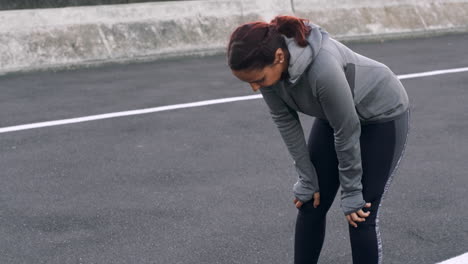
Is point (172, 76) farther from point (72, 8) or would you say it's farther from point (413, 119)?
point (413, 119)

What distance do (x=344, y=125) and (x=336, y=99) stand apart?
142 mm

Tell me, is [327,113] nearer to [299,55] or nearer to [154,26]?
[299,55]

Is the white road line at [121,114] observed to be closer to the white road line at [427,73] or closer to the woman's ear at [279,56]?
the white road line at [427,73]

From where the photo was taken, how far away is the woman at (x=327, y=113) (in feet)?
9.51

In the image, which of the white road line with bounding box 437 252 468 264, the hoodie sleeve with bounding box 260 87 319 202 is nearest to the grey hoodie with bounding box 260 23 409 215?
the hoodie sleeve with bounding box 260 87 319 202

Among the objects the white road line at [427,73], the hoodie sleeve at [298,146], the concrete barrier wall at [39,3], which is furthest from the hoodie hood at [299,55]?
the concrete barrier wall at [39,3]

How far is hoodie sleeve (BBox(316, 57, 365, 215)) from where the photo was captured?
2.92 metres

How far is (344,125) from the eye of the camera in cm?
302

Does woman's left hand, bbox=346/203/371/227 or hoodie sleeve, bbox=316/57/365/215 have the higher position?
hoodie sleeve, bbox=316/57/365/215

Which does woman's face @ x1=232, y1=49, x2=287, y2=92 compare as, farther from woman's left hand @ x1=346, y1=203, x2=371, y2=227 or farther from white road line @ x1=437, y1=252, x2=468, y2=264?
white road line @ x1=437, y1=252, x2=468, y2=264

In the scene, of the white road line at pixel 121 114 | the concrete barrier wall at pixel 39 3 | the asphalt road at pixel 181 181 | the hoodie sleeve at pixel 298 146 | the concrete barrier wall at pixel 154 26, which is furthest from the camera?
the concrete barrier wall at pixel 39 3

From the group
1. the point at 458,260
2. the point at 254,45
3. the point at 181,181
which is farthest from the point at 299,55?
the point at 181,181

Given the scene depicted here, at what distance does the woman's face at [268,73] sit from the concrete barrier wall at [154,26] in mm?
6448

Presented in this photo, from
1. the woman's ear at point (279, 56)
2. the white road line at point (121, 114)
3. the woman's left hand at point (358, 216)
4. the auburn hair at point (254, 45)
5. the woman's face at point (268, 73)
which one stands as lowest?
the white road line at point (121, 114)
